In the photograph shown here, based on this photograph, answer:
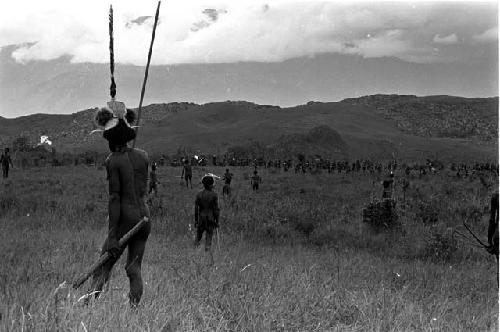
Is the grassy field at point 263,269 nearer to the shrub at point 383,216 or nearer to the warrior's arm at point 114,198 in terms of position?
the shrub at point 383,216

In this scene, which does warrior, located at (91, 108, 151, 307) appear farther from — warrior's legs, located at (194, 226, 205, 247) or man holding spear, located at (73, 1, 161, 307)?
warrior's legs, located at (194, 226, 205, 247)

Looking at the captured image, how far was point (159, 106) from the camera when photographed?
12381 centimetres

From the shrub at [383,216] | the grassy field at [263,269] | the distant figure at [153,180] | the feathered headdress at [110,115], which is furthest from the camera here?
the distant figure at [153,180]

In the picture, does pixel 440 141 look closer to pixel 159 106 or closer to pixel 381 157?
pixel 381 157

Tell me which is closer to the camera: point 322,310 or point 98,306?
point 98,306

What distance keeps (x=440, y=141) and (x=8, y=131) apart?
85.8 metres

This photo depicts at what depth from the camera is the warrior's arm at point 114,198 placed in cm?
438

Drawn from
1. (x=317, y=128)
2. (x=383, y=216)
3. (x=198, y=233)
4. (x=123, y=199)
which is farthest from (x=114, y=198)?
(x=317, y=128)

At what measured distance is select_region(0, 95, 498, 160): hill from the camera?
70.8 meters

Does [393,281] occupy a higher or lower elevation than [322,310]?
lower

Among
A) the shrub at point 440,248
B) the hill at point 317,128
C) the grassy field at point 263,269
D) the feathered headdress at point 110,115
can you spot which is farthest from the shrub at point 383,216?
the hill at point 317,128

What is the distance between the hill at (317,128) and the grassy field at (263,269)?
4804 centimetres

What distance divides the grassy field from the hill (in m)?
48.0

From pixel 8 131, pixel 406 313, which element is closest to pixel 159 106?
pixel 8 131
